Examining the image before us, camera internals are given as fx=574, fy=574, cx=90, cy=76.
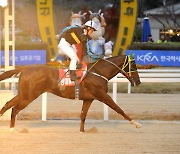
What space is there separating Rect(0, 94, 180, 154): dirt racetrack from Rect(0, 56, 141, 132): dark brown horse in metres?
0.36

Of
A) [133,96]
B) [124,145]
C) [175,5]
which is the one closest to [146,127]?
[124,145]

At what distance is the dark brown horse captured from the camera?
30.6ft

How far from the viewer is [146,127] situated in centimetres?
995

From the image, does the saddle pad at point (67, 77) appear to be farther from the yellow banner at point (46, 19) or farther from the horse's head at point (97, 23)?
the yellow banner at point (46, 19)

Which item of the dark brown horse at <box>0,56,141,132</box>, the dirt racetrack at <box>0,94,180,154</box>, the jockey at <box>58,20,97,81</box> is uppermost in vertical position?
the jockey at <box>58,20,97,81</box>

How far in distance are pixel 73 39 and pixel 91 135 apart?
159 cm

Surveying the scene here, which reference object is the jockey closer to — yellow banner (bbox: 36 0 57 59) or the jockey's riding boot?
the jockey's riding boot

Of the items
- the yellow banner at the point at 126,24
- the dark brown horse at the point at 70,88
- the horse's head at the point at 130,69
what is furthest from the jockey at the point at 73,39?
the yellow banner at the point at 126,24

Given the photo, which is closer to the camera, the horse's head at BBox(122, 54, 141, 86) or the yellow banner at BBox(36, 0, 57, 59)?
the horse's head at BBox(122, 54, 141, 86)

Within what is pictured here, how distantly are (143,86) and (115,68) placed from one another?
27.0 feet

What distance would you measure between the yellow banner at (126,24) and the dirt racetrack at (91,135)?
12.5 meters

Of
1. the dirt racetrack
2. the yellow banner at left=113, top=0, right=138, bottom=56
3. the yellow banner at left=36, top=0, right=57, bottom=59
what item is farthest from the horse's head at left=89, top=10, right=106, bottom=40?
the dirt racetrack

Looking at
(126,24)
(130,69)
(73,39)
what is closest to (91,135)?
(130,69)

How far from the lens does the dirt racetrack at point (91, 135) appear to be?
7.84m
